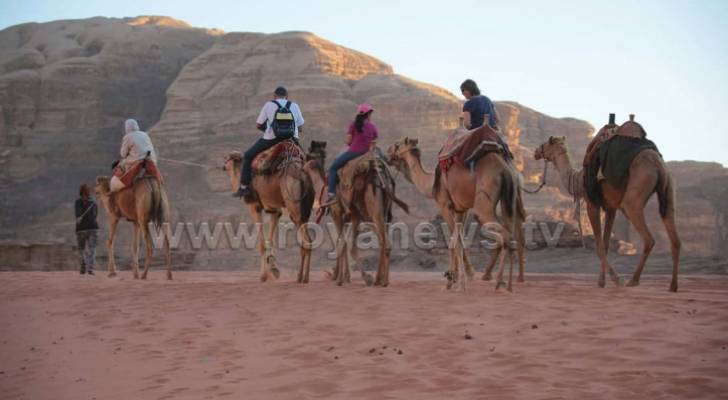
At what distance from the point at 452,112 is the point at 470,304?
5810 centimetres

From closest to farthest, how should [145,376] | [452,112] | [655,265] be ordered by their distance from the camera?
[145,376], [655,265], [452,112]

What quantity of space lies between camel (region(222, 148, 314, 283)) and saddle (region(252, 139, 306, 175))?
0.16ft

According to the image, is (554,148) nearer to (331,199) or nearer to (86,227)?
(331,199)

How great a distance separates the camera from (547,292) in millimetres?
12320

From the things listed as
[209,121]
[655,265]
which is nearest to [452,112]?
[209,121]

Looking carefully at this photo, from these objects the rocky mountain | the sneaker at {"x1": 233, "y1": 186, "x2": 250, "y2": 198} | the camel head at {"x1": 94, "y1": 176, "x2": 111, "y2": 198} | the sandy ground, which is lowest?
the sandy ground

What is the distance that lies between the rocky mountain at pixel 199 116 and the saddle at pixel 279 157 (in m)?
38.4

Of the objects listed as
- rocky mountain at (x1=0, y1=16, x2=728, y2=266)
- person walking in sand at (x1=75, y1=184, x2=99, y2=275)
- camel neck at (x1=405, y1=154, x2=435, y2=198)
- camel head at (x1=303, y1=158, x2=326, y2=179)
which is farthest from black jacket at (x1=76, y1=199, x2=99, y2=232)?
rocky mountain at (x1=0, y1=16, x2=728, y2=266)

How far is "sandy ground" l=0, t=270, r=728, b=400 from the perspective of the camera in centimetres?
705

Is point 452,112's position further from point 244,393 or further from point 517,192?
point 244,393

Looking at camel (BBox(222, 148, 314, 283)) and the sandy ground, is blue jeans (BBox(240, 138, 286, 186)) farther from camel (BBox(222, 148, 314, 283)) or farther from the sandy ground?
the sandy ground

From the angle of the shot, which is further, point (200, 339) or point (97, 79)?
point (97, 79)

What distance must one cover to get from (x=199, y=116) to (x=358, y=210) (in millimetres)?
59162

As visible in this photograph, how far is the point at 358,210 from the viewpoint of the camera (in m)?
13.6
